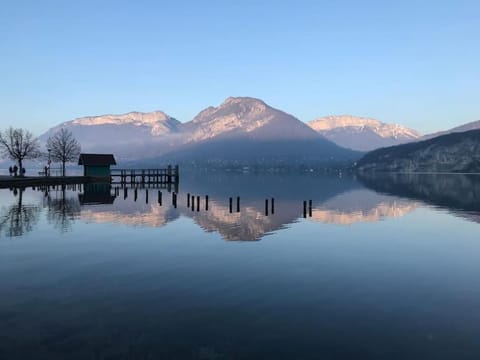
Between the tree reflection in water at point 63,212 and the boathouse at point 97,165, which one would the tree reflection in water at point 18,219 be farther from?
the boathouse at point 97,165

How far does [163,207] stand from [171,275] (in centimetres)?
4066

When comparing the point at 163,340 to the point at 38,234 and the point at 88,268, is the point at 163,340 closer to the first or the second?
the point at 88,268

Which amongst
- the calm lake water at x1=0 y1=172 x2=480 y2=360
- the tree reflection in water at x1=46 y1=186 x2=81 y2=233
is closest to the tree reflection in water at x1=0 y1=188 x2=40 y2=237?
the calm lake water at x1=0 y1=172 x2=480 y2=360

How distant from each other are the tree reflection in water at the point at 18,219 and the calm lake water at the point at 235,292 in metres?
0.53

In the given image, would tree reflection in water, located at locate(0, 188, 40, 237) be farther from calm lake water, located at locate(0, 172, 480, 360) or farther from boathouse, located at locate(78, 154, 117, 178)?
boathouse, located at locate(78, 154, 117, 178)

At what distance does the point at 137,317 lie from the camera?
17.6m

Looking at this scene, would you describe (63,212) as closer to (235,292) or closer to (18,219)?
(18,219)

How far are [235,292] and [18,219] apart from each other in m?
36.0

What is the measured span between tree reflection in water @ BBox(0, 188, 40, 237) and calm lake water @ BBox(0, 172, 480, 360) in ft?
1.73

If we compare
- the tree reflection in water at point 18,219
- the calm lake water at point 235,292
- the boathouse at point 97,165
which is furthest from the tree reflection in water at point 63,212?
the boathouse at point 97,165

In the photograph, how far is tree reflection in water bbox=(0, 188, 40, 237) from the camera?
1545 inches

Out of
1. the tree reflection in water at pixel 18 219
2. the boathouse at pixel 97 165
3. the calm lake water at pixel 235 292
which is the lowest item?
the calm lake water at pixel 235 292

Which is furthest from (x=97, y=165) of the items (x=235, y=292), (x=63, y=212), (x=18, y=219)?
(x=235, y=292)

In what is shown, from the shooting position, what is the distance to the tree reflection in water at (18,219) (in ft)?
129
